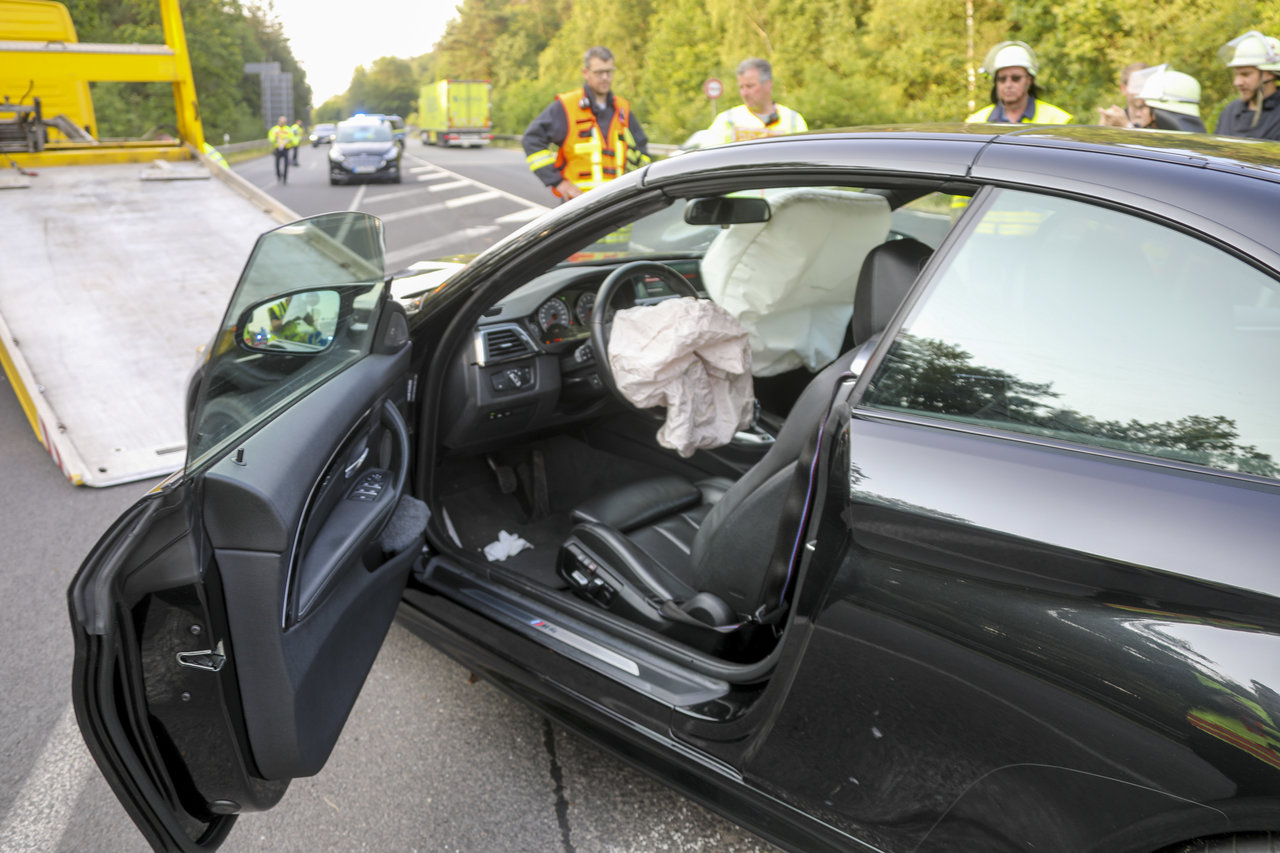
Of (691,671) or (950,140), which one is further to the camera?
(691,671)

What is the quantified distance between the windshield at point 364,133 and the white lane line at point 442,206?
432 cm

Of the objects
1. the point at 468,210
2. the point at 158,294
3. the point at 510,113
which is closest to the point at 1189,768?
the point at 158,294

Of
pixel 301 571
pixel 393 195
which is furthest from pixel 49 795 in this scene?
pixel 393 195

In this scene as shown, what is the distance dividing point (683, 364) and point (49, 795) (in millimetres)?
1874

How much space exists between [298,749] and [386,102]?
Answer: 115m

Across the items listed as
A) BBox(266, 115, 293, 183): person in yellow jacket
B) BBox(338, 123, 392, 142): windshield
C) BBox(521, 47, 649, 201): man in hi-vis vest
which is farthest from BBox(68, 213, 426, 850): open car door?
BBox(266, 115, 293, 183): person in yellow jacket

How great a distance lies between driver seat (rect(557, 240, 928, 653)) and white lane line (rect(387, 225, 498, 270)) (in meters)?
6.95

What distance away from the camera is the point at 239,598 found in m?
1.43

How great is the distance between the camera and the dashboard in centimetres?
279

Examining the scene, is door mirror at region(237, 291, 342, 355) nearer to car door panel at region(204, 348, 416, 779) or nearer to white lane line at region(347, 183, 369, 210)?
car door panel at region(204, 348, 416, 779)

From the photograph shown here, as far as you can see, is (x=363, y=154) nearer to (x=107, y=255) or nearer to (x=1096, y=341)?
(x=107, y=255)

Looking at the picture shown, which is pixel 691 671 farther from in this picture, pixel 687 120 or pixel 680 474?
pixel 687 120

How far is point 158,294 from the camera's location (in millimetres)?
5199

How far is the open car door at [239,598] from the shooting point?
1.37 metres
